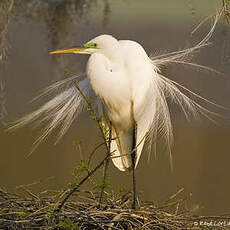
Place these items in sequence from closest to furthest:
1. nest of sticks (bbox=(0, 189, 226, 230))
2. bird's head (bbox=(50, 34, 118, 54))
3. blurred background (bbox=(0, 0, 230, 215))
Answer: nest of sticks (bbox=(0, 189, 226, 230))
bird's head (bbox=(50, 34, 118, 54))
blurred background (bbox=(0, 0, 230, 215))

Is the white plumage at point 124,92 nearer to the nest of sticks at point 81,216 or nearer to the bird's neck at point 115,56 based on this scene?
the bird's neck at point 115,56

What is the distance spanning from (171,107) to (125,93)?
0.77m

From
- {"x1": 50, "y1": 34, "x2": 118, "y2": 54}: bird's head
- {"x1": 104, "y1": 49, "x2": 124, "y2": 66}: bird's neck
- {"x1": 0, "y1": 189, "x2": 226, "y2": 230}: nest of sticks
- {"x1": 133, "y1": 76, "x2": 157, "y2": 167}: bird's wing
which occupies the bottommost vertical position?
{"x1": 0, "y1": 189, "x2": 226, "y2": 230}: nest of sticks

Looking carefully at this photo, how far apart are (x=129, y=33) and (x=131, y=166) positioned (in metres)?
0.94

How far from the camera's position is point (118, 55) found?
2043 mm

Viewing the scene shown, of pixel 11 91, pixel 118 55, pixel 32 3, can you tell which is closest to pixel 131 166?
pixel 118 55

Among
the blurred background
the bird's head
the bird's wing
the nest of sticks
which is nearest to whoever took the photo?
the nest of sticks

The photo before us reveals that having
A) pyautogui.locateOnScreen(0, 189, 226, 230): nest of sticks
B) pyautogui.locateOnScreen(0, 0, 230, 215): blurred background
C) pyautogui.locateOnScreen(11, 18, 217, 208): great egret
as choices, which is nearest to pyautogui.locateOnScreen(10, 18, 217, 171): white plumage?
pyautogui.locateOnScreen(11, 18, 217, 208): great egret

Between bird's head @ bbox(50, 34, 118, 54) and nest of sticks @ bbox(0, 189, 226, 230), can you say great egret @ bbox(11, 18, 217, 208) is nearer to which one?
bird's head @ bbox(50, 34, 118, 54)

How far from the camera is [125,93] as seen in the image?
2100mm

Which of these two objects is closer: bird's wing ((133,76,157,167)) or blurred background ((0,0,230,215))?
bird's wing ((133,76,157,167))

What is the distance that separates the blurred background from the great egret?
2.20 feet

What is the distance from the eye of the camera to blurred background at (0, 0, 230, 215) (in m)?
2.96

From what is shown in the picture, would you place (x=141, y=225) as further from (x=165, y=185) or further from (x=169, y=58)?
(x=165, y=185)
